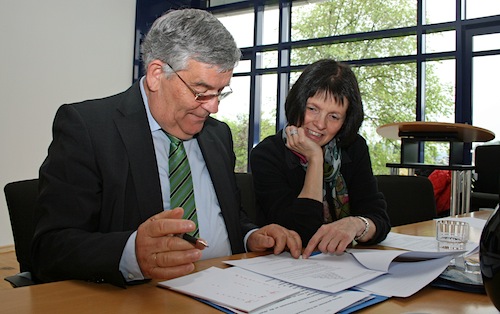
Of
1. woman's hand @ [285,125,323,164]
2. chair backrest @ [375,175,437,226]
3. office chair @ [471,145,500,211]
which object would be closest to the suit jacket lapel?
woman's hand @ [285,125,323,164]

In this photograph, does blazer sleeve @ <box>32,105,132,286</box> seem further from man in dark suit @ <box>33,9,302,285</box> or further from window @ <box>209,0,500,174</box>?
window @ <box>209,0,500,174</box>

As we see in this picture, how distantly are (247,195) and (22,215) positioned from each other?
2.60 ft

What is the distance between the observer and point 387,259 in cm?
101

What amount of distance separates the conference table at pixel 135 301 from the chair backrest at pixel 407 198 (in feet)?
3.75

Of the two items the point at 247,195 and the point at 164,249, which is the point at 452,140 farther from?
the point at 164,249

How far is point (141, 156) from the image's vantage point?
4.02ft

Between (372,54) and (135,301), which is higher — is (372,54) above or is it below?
above

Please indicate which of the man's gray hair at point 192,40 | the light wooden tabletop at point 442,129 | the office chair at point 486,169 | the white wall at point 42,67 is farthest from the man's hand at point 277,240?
the white wall at point 42,67

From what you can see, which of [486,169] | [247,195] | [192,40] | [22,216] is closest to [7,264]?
[247,195]

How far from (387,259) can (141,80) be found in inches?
35.1

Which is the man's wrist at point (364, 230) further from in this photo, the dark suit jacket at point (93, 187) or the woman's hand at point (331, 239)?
the dark suit jacket at point (93, 187)

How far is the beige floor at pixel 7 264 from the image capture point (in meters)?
3.84

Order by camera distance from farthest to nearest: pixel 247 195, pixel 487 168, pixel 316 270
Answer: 1. pixel 487 168
2. pixel 247 195
3. pixel 316 270

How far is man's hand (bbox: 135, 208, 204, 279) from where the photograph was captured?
81 cm
